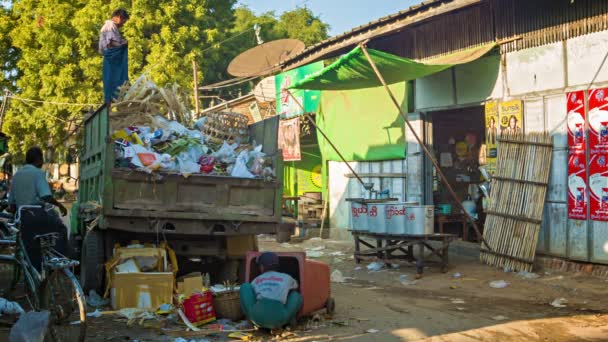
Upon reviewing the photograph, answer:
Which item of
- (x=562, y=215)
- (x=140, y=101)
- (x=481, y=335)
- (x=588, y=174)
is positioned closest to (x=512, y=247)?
(x=562, y=215)

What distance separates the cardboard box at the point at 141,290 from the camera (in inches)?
285

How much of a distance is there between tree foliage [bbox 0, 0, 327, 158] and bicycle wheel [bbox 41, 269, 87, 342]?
17.5 metres

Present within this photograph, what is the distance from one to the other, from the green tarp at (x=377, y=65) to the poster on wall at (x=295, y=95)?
13.5 feet

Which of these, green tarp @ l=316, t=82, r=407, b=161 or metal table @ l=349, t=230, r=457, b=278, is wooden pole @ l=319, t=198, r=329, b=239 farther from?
metal table @ l=349, t=230, r=457, b=278

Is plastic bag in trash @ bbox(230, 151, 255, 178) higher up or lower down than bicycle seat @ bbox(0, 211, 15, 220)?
higher up

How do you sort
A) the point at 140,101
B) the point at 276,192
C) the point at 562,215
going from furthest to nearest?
the point at 562,215 < the point at 140,101 < the point at 276,192

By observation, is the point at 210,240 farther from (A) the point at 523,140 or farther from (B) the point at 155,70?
(B) the point at 155,70

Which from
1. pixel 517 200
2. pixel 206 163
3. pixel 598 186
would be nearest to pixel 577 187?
pixel 598 186

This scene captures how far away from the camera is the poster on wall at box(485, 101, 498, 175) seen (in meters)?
11.1

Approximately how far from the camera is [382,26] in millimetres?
12414

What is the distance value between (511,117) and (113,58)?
6.42 metres

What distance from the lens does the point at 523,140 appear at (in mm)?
10492

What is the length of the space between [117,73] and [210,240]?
9.88 ft

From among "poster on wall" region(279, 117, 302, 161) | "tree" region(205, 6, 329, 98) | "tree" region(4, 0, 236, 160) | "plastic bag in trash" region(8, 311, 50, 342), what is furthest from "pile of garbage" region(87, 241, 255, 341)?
"tree" region(205, 6, 329, 98)
